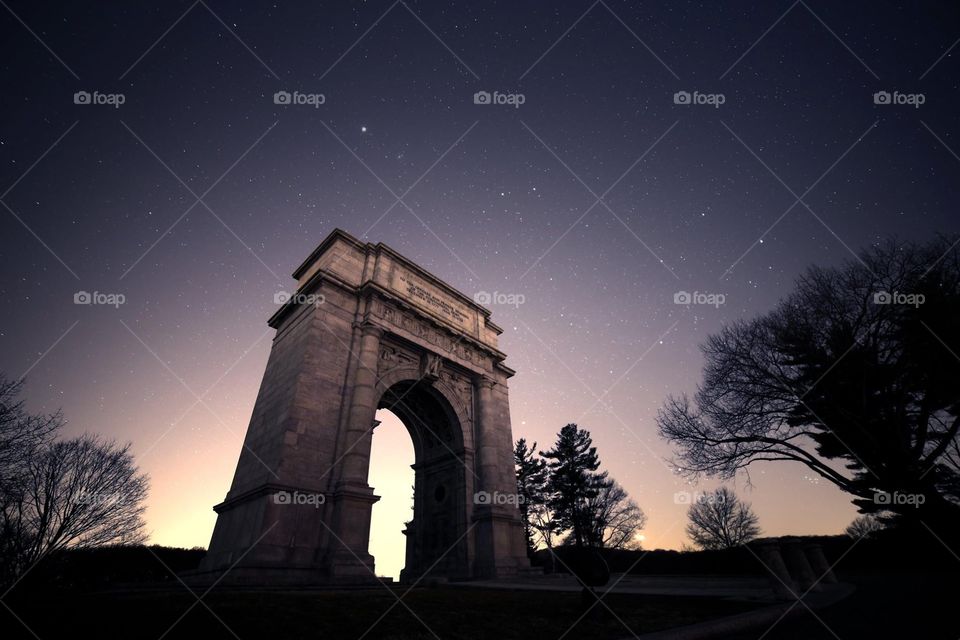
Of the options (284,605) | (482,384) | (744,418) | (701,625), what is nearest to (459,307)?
(482,384)

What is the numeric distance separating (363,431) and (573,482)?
3591 cm

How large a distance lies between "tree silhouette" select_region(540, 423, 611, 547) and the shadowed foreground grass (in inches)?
1501

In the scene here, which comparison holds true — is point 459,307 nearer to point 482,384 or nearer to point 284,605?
point 482,384

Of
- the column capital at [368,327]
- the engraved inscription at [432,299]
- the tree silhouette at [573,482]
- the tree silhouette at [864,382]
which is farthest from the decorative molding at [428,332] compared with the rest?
the tree silhouette at [573,482]

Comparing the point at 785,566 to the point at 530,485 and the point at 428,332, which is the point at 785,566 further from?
the point at 530,485

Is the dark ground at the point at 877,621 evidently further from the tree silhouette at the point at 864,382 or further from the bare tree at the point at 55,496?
the bare tree at the point at 55,496

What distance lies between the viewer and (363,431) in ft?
48.6

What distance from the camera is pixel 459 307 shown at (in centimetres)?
2373

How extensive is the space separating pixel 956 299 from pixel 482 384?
18652mm

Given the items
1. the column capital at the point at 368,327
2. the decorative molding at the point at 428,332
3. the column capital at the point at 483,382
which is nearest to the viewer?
the column capital at the point at 368,327

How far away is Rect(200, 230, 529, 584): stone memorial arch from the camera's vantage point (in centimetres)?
1251

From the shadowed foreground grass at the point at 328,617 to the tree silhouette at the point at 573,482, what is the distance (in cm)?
3812

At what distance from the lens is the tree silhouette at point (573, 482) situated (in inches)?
1667

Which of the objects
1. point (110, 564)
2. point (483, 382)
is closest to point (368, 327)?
point (483, 382)
